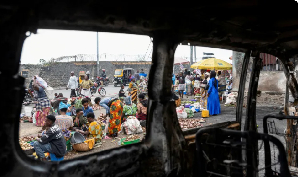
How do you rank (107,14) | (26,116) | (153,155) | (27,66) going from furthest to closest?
1. (27,66)
2. (26,116)
3. (153,155)
4. (107,14)

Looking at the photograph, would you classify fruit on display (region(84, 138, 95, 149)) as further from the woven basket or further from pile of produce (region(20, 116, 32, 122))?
pile of produce (region(20, 116, 32, 122))

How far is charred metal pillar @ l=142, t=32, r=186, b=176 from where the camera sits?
2139 millimetres

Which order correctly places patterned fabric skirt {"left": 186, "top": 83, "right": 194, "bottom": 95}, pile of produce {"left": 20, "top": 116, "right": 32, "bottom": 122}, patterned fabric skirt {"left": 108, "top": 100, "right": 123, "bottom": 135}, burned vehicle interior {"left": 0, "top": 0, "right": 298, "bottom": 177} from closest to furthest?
1. burned vehicle interior {"left": 0, "top": 0, "right": 298, "bottom": 177}
2. patterned fabric skirt {"left": 108, "top": 100, "right": 123, "bottom": 135}
3. pile of produce {"left": 20, "top": 116, "right": 32, "bottom": 122}
4. patterned fabric skirt {"left": 186, "top": 83, "right": 194, "bottom": 95}

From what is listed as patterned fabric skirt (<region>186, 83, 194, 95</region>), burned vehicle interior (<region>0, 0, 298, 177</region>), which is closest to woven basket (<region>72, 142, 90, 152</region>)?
burned vehicle interior (<region>0, 0, 298, 177</region>)

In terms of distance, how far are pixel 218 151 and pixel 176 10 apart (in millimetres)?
→ 1592

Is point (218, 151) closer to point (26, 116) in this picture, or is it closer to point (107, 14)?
point (107, 14)

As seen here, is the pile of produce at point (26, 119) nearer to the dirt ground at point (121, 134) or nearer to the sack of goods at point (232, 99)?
the dirt ground at point (121, 134)

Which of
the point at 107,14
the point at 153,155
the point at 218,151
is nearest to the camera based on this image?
the point at 107,14

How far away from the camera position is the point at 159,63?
216 cm

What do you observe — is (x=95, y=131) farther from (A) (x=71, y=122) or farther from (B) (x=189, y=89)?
(B) (x=189, y=89)

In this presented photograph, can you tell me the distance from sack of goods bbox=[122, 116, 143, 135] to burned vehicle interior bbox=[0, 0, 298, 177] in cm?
462

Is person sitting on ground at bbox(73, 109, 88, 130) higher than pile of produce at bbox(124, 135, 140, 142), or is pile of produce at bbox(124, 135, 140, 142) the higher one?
person sitting on ground at bbox(73, 109, 88, 130)

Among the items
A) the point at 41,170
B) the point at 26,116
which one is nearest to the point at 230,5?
the point at 41,170

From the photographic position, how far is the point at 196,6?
216cm
